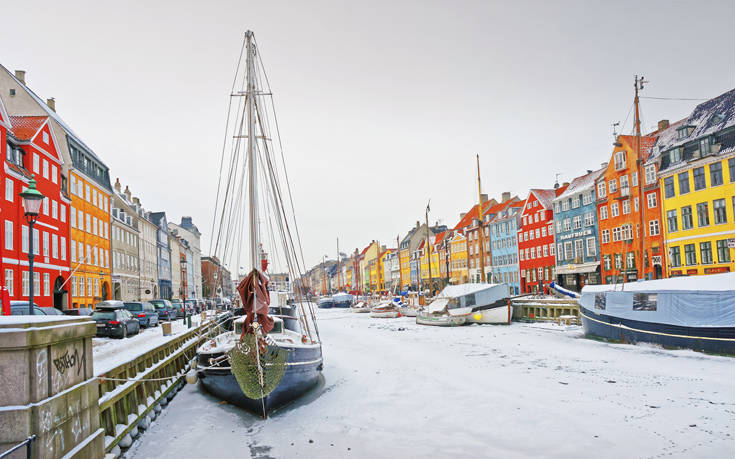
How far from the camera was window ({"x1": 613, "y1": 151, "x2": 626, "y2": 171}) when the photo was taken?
172ft

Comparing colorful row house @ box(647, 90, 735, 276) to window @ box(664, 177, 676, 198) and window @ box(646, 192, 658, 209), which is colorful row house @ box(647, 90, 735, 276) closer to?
window @ box(664, 177, 676, 198)

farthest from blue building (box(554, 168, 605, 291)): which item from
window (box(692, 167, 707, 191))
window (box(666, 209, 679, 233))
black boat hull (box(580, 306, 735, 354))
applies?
black boat hull (box(580, 306, 735, 354))

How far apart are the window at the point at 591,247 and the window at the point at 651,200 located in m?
10.0

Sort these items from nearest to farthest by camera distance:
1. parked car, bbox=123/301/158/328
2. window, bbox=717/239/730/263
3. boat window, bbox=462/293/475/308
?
parked car, bbox=123/301/158/328 < window, bbox=717/239/730/263 < boat window, bbox=462/293/475/308

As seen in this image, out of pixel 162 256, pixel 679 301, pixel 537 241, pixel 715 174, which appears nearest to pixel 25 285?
pixel 679 301

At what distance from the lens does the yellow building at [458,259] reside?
9044cm

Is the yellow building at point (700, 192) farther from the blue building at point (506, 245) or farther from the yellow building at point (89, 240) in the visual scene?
the yellow building at point (89, 240)

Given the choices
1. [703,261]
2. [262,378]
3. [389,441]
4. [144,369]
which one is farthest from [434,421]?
[703,261]

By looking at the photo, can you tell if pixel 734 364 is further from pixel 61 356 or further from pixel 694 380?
pixel 61 356

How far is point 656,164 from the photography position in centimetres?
4581

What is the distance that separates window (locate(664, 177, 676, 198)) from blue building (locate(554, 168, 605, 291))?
13.2 metres

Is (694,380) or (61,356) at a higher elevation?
(61,356)

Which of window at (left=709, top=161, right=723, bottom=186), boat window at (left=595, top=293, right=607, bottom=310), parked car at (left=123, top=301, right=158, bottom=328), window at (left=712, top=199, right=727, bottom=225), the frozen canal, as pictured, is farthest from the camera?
window at (left=709, top=161, right=723, bottom=186)

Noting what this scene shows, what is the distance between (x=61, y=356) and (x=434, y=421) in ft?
32.7
